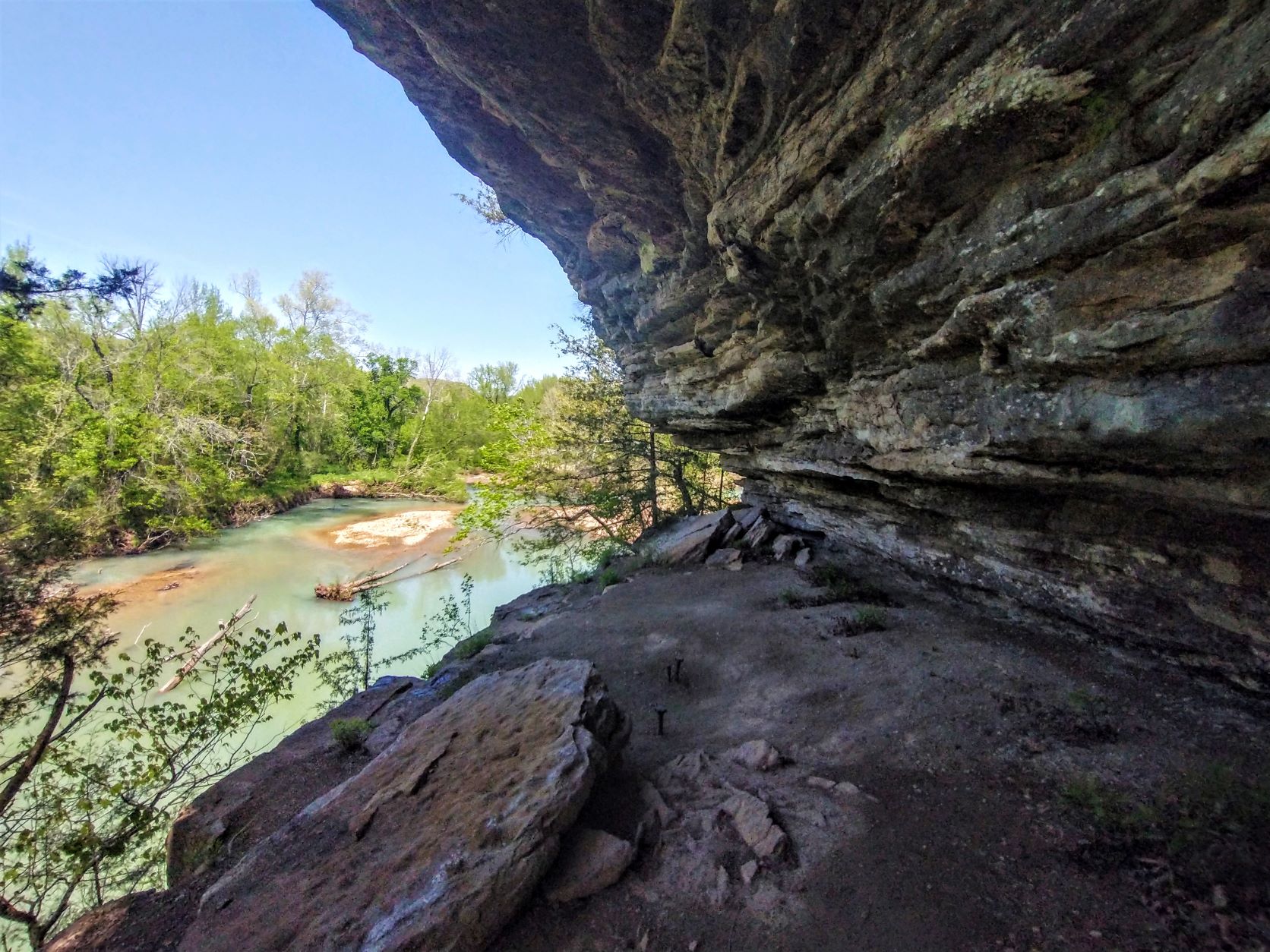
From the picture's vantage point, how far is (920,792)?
4.10 m

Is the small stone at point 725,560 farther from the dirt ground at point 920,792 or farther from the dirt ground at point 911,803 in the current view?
the dirt ground at point 920,792

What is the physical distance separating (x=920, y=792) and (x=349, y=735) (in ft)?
22.2

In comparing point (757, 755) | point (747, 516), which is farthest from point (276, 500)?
point (757, 755)

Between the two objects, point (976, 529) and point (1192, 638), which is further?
point (976, 529)

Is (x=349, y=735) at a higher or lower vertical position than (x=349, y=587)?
higher

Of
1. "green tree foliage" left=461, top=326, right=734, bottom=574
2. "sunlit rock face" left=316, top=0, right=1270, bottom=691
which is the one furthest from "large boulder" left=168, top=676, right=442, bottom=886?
"green tree foliage" left=461, top=326, right=734, bottom=574

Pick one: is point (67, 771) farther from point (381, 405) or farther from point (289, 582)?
point (381, 405)

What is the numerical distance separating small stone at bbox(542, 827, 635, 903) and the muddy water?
10221 millimetres

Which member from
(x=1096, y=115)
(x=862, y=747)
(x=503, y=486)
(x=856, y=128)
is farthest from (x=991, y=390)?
(x=503, y=486)

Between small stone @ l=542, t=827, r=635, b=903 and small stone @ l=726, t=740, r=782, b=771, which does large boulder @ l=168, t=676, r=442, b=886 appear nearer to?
small stone @ l=542, t=827, r=635, b=903

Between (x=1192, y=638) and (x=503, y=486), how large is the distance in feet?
58.6

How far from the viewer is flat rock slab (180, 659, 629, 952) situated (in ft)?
10.6

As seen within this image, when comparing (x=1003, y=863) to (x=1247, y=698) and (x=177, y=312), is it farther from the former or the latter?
(x=177, y=312)

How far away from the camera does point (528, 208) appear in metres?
12.9
